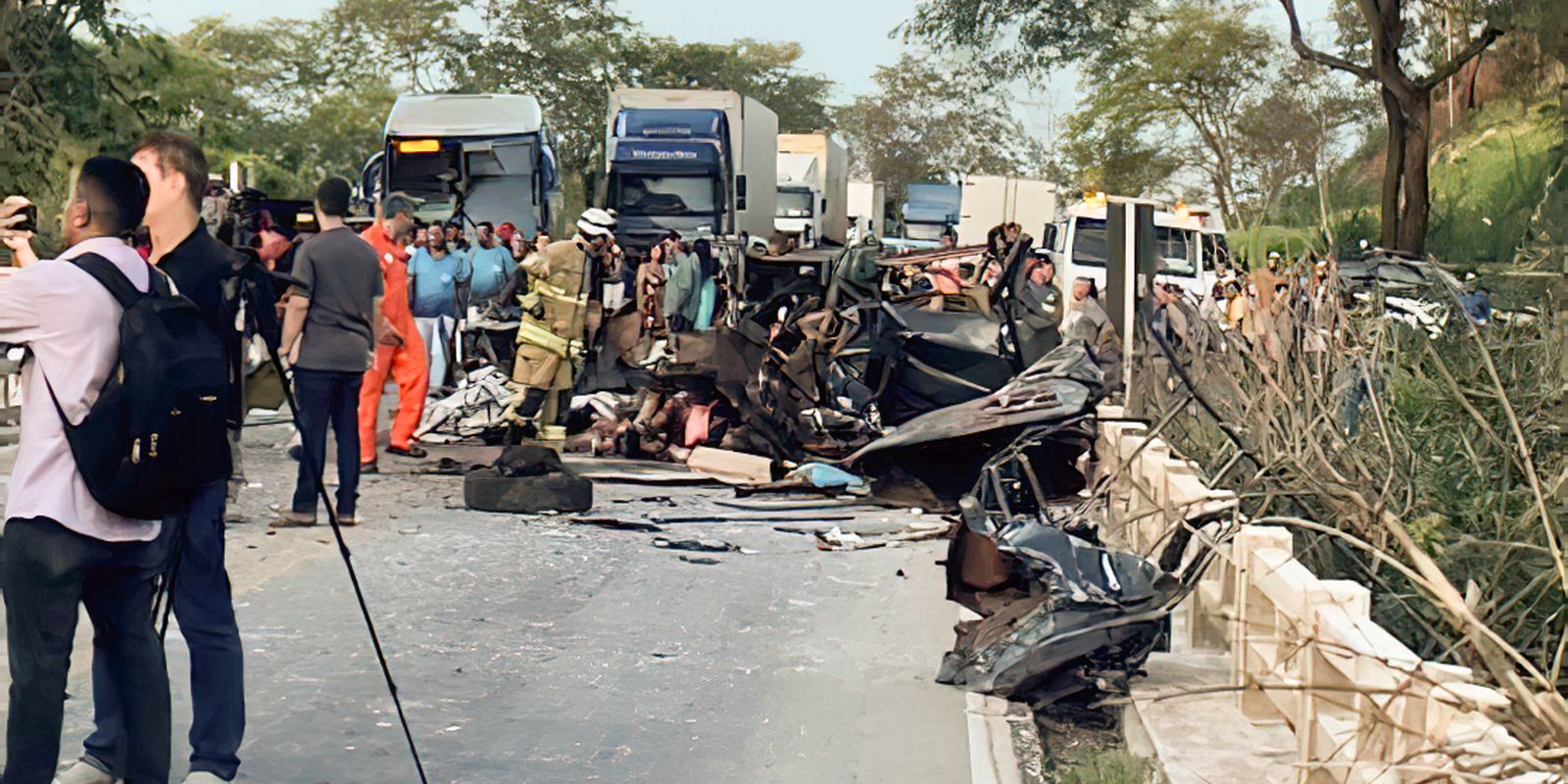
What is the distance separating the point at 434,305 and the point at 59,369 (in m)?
13.1

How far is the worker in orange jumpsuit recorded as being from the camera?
41.3 feet

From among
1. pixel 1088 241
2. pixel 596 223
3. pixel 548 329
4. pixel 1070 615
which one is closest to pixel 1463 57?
pixel 1088 241

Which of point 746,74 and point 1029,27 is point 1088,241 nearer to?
point 1029,27

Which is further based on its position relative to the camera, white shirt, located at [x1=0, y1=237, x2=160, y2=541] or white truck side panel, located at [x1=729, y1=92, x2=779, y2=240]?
white truck side panel, located at [x1=729, y1=92, x2=779, y2=240]

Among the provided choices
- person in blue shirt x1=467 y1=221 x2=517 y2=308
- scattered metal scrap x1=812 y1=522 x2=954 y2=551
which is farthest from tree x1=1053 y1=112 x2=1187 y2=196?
scattered metal scrap x1=812 y1=522 x2=954 y2=551

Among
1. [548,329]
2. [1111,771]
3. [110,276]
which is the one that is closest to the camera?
[110,276]

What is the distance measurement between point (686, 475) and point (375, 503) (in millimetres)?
2801

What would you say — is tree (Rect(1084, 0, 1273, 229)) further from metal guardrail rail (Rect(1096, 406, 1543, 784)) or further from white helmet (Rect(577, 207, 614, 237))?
metal guardrail rail (Rect(1096, 406, 1543, 784))

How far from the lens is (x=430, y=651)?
759 centimetres

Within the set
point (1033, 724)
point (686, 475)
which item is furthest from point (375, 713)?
point (686, 475)

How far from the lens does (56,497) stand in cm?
472

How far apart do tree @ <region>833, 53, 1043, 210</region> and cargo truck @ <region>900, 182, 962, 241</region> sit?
1431 inches

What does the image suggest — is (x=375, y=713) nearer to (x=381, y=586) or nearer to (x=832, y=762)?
(x=832, y=762)

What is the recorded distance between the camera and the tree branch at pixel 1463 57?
28.7 metres
